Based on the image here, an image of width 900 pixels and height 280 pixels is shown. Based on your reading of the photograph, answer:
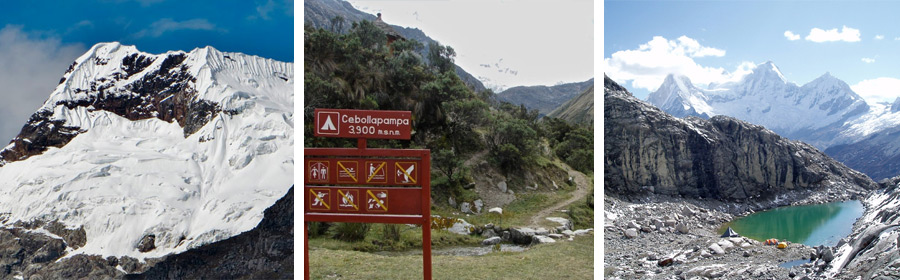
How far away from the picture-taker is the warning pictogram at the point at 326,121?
3963 mm

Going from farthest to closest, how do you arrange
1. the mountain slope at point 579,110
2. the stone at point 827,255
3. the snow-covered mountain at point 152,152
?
the mountain slope at point 579,110
the snow-covered mountain at point 152,152
the stone at point 827,255

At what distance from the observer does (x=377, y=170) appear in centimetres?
403

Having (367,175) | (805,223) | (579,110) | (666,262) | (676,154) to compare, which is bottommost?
(666,262)

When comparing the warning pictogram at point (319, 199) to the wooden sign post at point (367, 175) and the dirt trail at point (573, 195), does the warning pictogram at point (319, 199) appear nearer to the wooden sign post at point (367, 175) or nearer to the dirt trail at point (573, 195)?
the wooden sign post at point (367, 175)

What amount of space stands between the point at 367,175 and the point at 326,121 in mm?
574

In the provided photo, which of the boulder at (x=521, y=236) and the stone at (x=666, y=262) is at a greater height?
the boulder at (x=521, y=236)

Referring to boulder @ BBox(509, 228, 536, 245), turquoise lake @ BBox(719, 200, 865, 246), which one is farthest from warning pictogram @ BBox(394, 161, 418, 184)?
turquoise lake @ BBox(719, 200, 865, 246)

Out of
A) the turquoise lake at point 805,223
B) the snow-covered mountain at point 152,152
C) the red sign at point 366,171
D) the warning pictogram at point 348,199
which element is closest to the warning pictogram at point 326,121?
the red sign at point 366,171

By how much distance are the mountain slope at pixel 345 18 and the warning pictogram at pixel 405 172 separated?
10.9 meters

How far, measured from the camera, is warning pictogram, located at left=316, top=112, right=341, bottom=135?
3.96 meters

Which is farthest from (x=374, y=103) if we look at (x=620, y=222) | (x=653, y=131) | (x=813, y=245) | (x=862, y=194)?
(x=862, y=194)

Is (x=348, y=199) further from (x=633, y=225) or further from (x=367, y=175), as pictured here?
(x=633, y=225)

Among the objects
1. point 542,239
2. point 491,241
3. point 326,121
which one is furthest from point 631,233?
point 326,121

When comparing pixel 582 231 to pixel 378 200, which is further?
pixel 582 231
